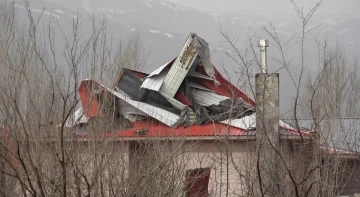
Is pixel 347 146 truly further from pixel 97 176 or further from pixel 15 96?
pixel 15 96

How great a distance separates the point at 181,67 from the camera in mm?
9602

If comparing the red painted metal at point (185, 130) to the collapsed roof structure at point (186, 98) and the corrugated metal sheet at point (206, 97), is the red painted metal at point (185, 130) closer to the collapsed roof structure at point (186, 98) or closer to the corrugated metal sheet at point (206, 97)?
the collapsed roof structure at point (186, 98)

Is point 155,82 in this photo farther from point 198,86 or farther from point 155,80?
point 198,86

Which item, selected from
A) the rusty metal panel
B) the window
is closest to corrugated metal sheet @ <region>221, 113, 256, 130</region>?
the window

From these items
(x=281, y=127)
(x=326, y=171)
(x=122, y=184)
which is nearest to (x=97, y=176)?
(x=122, y=184)

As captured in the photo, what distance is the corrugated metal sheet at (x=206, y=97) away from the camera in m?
9.69

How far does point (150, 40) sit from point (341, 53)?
36.8 metres

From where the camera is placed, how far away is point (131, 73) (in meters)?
9.66

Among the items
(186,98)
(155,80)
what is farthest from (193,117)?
(155,80)

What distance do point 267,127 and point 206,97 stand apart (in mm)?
2344

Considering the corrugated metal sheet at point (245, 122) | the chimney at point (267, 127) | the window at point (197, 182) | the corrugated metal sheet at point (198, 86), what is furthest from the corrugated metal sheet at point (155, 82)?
the window at point (197, 182)

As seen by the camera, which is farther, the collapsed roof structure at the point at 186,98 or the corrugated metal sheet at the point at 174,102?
the corrugated metal sheet at the point at 174,102

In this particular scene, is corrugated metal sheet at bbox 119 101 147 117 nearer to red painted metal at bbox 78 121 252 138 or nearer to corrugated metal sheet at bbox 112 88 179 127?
corrugated metal sheet at bbox 112 88 179 127

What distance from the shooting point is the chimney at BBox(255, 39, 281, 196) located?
469 cm
